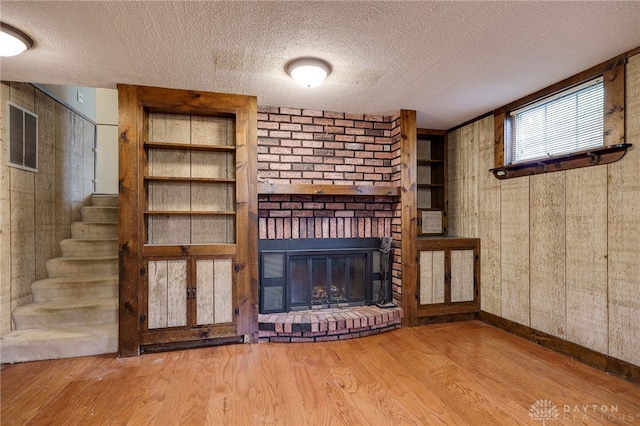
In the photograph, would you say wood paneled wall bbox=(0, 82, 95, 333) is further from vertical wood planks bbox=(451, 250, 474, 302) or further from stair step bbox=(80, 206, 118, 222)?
vertical wood planks bbox=(451, 250, 474, 302)

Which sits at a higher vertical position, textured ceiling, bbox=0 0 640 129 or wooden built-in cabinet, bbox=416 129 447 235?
textured ceiling, bbox=0 0 640 129

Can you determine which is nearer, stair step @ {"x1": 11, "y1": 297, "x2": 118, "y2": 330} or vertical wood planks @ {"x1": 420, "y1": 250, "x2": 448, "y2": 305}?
stair step @ {"x1": 11, "y1": 297, "x2": 118, "y2": 330}

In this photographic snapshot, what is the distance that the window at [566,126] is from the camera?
91.2 inches

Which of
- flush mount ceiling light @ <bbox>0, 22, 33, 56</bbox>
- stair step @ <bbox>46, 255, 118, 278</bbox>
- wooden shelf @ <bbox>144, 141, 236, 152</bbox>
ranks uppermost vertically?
flush mount ceiling light @ <bbox>0, 22, 33, 56</bbox>

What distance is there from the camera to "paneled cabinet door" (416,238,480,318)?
3.47 metres

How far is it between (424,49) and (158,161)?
2443mm

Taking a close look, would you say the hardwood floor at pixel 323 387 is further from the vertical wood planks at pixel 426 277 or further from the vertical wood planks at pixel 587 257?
the vertical wood planks at pixel 426 277

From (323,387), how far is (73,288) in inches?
99.2

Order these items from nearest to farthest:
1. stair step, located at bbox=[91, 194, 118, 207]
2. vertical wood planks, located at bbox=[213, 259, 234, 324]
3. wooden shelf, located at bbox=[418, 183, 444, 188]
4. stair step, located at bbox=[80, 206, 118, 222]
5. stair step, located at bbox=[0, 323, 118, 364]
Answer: stair step, located at bbox=[0, 323, 118, 364], vertical wood planks, located at bbox=[213, 259, 234, 324], stair step, located at bbox=[80, 206, 118, 222], stair step, located at bbox=[91, 194, 118, 207], wooden shelf, located at bbox=[418, 183, 444, 188]

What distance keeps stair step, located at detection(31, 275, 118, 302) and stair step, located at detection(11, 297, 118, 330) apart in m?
0.06

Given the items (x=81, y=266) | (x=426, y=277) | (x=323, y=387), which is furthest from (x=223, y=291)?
(x=426, y=277)

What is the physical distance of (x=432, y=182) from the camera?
424cm

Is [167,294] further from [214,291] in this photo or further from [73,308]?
[73,308]

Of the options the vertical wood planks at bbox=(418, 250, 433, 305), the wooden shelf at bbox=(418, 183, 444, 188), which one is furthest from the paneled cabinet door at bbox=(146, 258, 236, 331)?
the wooden shelf at bbox=(418, 183, 444, 188)
